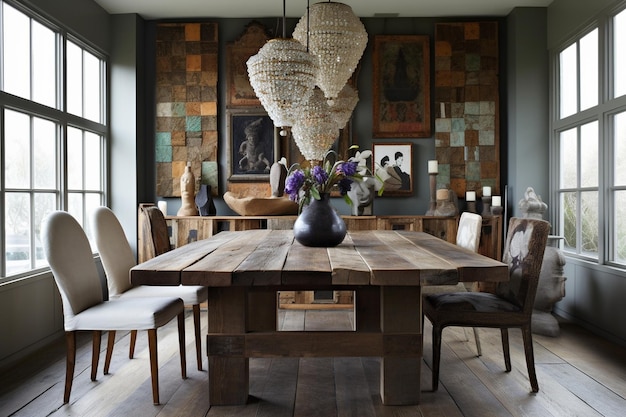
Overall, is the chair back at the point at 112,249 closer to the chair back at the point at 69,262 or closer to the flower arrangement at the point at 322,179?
the chair back at the point at 69,262

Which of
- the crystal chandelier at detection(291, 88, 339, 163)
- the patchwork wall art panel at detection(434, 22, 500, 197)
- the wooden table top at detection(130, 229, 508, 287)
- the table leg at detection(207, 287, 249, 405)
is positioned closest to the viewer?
the wooden table top at detection(130, 229, 508, 287)

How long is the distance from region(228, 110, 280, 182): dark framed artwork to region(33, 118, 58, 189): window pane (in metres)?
1.69

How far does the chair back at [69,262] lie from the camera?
2195mm

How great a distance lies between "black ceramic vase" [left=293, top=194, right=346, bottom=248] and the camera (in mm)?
2570

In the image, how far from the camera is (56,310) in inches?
141

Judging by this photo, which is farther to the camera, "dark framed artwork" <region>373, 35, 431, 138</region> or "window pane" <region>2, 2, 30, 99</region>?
"dark framed artwork" <region>373, 35, 431, 138</region>

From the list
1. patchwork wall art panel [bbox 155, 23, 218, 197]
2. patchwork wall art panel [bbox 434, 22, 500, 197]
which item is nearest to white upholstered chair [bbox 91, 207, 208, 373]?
patchwork wall art panel [bbox 155, 23, 218, 197]

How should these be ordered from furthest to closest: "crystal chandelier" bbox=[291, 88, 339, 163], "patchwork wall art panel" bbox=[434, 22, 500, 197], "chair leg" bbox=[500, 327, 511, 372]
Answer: "patchwork wall art panel" bbox=[434, 22, 500, 197], "crystal chandelier" bbox=[291, 88, 339, 163], "chair leg" bbox=[500, 327, 511, 372]

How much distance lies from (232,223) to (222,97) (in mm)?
1410

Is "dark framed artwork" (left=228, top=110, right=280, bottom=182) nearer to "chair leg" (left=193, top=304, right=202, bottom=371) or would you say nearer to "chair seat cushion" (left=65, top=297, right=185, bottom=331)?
"chair leg" (left=193, top=304, right=202, bottom=371)

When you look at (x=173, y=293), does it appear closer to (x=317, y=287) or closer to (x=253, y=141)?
(x=317, y=287)

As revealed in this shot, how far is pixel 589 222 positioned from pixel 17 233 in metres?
4.37

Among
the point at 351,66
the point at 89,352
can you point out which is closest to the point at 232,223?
the point at 89,352

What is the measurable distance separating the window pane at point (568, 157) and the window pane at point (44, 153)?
14.3 ft
